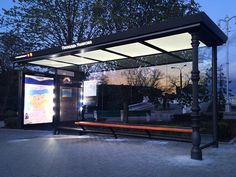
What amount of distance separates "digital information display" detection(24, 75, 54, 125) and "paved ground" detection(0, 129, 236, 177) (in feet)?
8.34

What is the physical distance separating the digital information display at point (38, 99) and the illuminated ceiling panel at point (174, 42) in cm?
548

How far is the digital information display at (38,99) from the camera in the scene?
1320 centimetres

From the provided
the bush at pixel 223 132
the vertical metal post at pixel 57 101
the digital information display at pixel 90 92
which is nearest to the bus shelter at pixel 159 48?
the vertical metal post at pixel 57 101

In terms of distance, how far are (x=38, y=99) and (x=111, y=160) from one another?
258 inches

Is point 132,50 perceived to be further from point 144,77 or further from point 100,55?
point 144,77

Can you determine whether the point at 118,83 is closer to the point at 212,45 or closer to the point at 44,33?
the point at 44,33

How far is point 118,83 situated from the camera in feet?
54.5

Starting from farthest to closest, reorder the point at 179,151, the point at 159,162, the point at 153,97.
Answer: the point at 153,97, the point at 179,151, the point at 159,162

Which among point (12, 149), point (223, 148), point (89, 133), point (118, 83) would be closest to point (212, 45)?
point (223, 148)

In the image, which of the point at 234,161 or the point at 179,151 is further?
the point at 179,151

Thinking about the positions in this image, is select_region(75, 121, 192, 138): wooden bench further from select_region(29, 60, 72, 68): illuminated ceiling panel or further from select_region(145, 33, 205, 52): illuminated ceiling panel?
select_region(29, 60, 72, 68): illuminated ceiling panel

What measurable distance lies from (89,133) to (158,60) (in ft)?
12.1

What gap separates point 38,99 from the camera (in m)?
13.6

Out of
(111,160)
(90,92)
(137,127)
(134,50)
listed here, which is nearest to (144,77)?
(90,92)
